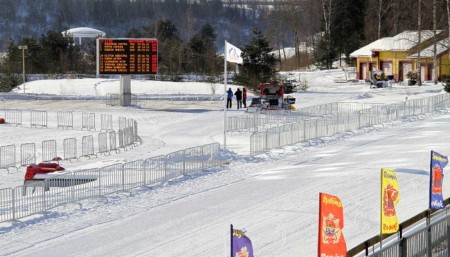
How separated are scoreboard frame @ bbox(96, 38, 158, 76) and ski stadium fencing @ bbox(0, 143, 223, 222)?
82.9 feet

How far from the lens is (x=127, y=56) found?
5375 cm

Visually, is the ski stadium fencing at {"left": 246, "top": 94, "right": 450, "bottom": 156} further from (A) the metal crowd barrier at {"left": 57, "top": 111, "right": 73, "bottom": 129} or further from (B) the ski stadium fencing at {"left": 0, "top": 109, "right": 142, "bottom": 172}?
(A) the metal crowd barrier at {"left": 57, "top": 111, "right": 73, "bottom": 129}

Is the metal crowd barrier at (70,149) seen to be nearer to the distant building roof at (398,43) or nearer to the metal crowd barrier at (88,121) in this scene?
the metal crowd barrier at (88,121)

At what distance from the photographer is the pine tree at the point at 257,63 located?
2480 inches

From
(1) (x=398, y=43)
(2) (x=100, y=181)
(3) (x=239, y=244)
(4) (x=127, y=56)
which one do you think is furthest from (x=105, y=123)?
(1) (x=398, y=43)

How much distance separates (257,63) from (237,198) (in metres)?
40.4

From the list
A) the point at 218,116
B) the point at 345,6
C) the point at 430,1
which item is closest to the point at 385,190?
the point at 218,116

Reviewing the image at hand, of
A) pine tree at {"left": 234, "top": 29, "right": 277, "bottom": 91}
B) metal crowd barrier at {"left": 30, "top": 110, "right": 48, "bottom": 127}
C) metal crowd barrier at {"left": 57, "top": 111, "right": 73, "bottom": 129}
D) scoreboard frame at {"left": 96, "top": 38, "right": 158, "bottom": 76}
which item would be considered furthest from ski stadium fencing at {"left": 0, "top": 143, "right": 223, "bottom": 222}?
pine tree at {"left": 234, "top": 29, "right": 277, "bottom": 91}

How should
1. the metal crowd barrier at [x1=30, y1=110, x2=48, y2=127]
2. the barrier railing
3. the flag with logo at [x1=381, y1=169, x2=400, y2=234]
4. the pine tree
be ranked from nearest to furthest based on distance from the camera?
the flag with logo at [x1=381, y1=169, x2=400, y2=234] → the barrier railing → the metal crowd barrier at [x1=30, y1=110, x2=48, y2=127] → the pine tree

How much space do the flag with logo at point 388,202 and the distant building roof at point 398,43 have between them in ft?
195

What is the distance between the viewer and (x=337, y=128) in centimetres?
3844

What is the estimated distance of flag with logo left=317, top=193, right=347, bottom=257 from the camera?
12.2 m

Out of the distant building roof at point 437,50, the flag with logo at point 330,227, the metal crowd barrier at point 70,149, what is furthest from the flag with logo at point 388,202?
the distant building roof at point 437,50

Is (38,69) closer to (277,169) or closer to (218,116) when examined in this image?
(218,116)
